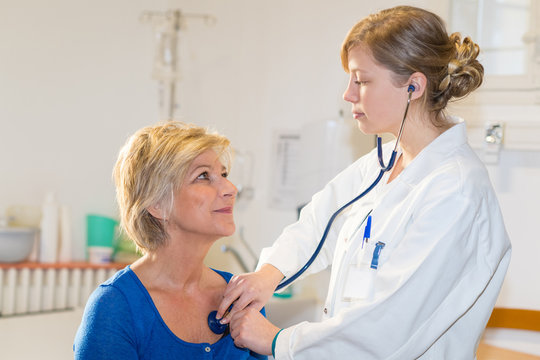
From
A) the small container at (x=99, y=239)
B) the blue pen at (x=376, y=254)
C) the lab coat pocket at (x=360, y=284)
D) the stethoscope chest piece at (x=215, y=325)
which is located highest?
the blue pen at (x=376, y=254)

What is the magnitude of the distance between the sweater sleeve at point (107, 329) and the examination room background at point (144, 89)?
4.77 ft

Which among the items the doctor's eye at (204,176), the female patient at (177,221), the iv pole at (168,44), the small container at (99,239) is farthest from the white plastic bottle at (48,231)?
the doctor's eye at (204,176)

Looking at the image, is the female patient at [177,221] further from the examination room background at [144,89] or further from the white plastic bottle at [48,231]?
the white plastic bottle at [48,231]

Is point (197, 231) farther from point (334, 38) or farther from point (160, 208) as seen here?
point (334, 38)

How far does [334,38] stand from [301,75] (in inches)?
10.1

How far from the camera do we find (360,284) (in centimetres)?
133

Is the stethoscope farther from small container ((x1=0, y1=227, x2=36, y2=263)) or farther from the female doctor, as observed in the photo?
small container ((x1=0, y1=227, x2=36, y2=263))

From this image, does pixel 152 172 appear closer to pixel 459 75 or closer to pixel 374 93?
pixel 374 93

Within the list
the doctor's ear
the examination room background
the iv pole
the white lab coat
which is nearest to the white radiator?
the examination room background

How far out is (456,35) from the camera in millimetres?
1408

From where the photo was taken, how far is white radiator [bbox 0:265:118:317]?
9.48 ft

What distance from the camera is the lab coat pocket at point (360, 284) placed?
131cm

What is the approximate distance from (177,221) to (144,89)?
2224mm

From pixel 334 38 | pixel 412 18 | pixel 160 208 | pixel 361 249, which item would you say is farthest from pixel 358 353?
pixel 334 38
